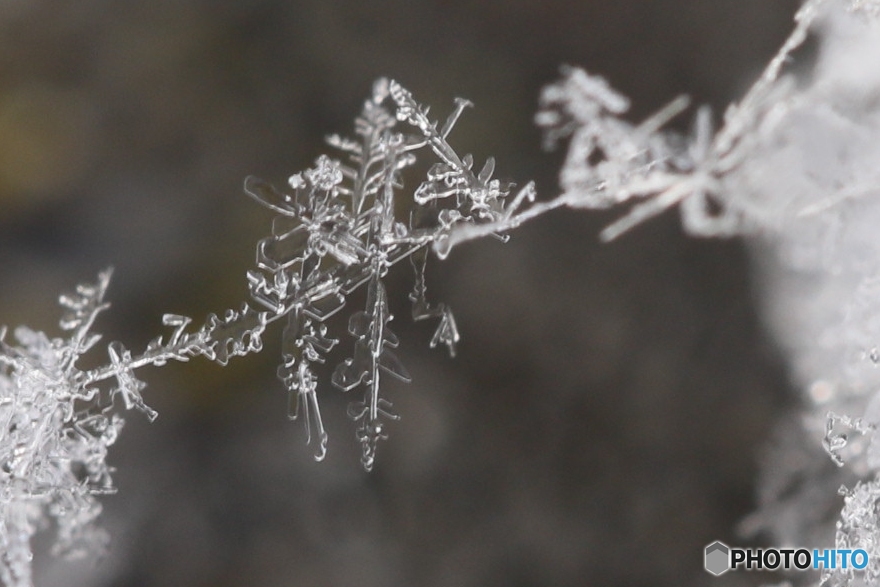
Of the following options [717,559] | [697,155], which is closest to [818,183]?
[697,155]

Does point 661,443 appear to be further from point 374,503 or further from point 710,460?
point 374,503

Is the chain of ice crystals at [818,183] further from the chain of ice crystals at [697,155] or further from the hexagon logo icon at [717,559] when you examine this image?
the hexagon logo icon at [717,559]

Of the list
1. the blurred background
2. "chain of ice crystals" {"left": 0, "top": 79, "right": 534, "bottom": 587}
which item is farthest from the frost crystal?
the blurred background

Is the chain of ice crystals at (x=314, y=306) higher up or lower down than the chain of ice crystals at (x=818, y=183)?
lower down

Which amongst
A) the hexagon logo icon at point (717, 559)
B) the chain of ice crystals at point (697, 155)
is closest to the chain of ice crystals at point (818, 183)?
the chain of ice crystals at point (697, 155)

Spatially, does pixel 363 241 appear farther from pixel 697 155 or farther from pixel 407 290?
pixel 407 290

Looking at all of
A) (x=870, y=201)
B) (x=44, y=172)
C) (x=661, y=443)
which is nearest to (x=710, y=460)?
(x=661, y=443)
